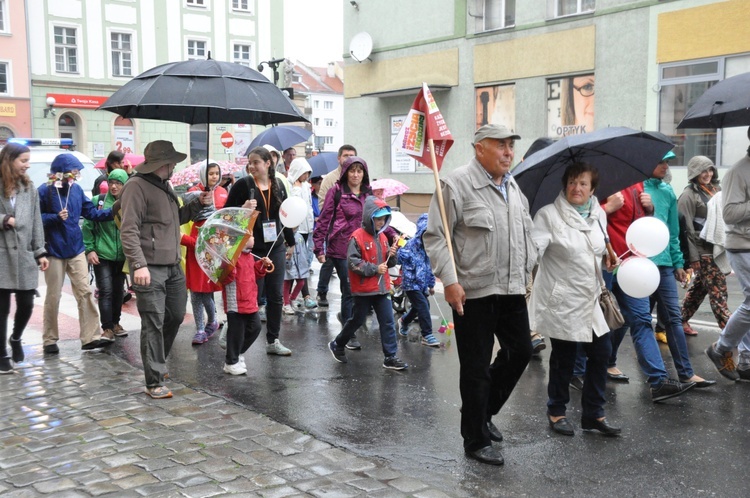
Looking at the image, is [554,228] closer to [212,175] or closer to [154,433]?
[154,433]

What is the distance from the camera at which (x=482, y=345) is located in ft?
15.6

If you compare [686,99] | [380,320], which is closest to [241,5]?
[686,99]

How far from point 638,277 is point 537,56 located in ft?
57.2

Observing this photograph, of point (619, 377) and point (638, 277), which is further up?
point (638, 277)

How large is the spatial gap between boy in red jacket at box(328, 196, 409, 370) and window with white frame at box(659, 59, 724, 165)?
12.9 m

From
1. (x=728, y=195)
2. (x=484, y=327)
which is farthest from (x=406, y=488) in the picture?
(x=728, y=195)

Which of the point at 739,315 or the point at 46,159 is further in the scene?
the point at 46,159

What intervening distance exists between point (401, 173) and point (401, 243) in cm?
1758

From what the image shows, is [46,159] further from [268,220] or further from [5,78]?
[5,78]

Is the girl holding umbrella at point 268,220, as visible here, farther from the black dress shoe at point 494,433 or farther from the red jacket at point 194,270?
the black dress shoe at point 494,433

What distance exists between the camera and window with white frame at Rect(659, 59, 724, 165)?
59.1ft

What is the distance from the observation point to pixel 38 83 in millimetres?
38938

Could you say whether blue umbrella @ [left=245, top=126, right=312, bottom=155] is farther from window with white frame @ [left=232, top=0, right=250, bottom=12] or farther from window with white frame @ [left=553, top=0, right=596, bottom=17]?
window with white frame @ [left=232, top=0, right=250, bottom=12]

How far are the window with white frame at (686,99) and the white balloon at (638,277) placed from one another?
45.0 ft
